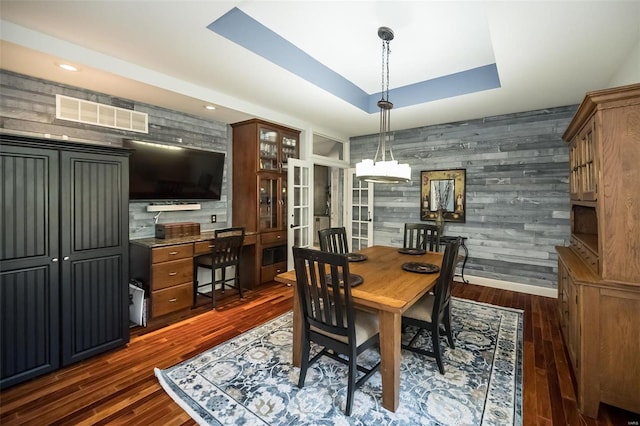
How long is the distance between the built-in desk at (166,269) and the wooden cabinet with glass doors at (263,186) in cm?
92

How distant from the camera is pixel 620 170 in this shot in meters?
1.74

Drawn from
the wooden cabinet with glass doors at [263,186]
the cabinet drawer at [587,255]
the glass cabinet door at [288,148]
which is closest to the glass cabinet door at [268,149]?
the wooden cabinet with glass doors at [263,186]

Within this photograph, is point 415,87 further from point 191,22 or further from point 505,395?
point 505,395

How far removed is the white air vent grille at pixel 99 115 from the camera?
2.95m

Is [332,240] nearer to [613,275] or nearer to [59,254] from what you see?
[613,275]

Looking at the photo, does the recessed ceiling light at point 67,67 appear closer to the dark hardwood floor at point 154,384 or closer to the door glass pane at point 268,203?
the door glass pane at point 268,203

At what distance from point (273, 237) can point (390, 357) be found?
2.95 metres

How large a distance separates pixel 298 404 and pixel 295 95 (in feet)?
10.1

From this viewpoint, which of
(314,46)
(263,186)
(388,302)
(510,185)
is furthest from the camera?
(263,186)

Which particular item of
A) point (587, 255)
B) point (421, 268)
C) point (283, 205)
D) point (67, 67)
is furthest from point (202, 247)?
point (587, 255)

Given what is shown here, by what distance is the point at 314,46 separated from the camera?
2.91 meters

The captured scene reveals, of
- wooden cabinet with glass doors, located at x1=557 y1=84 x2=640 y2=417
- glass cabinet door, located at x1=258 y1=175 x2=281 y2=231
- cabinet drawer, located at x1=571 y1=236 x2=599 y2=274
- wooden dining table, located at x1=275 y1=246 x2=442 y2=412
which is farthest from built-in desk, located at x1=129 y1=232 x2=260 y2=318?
cabinet drawer, located at x1=571 y1=236 x2=599 y2=274

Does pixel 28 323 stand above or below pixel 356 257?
below

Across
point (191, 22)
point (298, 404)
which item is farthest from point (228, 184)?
point (298, 404)
